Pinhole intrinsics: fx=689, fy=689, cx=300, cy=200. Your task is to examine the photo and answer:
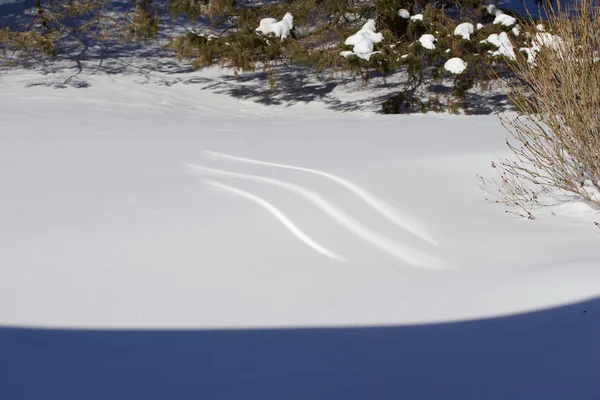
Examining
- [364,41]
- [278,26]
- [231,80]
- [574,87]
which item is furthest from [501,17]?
[574,87]

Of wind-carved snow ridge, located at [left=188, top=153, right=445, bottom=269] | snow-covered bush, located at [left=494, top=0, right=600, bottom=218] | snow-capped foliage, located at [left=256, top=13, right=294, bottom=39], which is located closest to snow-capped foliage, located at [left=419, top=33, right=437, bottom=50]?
snow-capped foliage, located at [left=256, top=13, right=294, bottom=39]

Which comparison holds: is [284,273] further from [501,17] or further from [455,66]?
[501,17]

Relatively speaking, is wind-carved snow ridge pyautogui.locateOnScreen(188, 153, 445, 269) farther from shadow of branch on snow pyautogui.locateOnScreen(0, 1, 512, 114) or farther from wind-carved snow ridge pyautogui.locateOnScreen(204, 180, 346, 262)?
shadow of branch on snow pyautogui.locateOnScreen(0, 1, 512, 114)

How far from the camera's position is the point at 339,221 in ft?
15.9

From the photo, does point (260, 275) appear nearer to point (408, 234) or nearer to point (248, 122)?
point (408, 234)

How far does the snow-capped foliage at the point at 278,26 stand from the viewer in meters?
9.84

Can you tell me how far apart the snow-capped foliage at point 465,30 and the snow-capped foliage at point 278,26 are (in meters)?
2.35

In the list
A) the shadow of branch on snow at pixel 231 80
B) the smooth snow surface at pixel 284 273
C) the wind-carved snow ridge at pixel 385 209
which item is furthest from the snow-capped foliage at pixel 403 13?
the wind-carved snow ridge at pixel 385 209

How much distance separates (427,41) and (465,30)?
61 centimetres

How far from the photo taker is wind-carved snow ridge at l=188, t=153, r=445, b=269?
14.0 ft

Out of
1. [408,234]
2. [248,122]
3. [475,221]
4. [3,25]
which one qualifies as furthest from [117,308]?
[3,25]

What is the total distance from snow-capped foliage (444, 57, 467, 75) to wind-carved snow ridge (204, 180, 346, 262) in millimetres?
4779

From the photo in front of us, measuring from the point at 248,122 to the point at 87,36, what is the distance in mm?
6942

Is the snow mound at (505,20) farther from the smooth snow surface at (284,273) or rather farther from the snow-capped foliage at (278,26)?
the smooth snow surface at (284,273)
